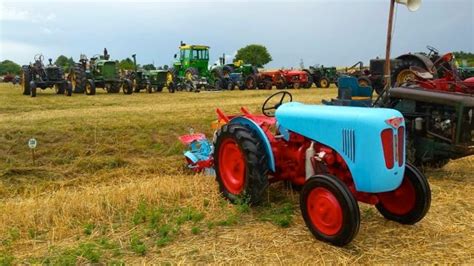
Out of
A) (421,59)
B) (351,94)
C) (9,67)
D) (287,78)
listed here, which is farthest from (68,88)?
(9,67)

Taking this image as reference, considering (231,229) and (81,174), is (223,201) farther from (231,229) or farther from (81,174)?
(81,174)

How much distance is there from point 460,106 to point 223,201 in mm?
3160

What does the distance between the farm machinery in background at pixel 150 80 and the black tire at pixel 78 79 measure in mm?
2607

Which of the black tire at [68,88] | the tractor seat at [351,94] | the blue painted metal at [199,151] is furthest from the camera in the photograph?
the black tire at [68,88]

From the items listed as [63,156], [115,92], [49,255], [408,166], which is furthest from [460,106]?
[115,92]

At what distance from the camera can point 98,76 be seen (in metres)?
23.8

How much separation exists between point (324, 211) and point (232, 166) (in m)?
1.54

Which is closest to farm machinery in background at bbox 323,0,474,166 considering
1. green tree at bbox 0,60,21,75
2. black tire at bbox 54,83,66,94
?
black tire at bbox 54,83,66,94

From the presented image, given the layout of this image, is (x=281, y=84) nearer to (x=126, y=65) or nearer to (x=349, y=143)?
(x=349, y=143)

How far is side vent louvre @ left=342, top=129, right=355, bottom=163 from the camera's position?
375cm

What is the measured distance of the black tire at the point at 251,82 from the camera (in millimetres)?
28484

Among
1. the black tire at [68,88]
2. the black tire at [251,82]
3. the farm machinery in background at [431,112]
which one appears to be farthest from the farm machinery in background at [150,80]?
the farm machinery in background at [431,112]

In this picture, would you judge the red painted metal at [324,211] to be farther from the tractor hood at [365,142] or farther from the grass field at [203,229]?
the tractor hood at [365,142]

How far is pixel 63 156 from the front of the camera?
9508 mm
